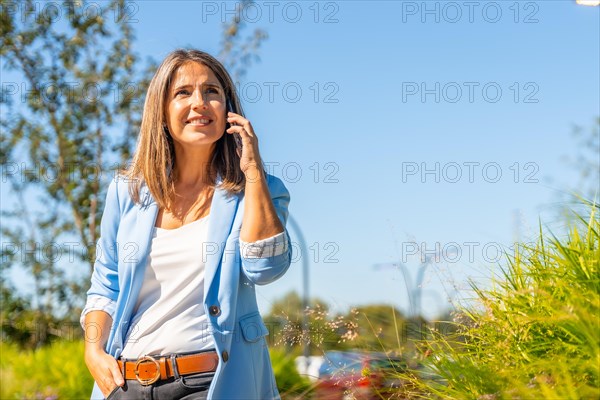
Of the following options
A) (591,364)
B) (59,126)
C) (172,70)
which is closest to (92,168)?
(59,126)

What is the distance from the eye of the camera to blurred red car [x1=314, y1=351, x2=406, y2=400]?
4766 millimetres

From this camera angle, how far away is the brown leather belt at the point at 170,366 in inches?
121

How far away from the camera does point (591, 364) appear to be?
3209 millimetres

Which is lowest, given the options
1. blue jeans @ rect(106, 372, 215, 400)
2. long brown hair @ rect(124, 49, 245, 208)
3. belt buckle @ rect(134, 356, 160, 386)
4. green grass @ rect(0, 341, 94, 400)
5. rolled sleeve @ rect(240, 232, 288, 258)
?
green grass @ rect(0, 341, 94, 400)

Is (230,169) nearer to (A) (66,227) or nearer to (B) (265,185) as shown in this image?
(B) (265,185)

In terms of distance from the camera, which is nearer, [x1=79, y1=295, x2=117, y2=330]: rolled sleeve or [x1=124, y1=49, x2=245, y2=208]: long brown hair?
[x1=79, y1=295, x2=117, y2=330]: rolled sleeve

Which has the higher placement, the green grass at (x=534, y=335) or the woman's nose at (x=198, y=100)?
the woman's nose at (x=198, y=100)

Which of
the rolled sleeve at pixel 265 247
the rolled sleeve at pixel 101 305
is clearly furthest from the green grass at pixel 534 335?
the rolled sleeve at pixel 101 305

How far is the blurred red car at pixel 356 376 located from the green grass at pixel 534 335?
0.65 feet

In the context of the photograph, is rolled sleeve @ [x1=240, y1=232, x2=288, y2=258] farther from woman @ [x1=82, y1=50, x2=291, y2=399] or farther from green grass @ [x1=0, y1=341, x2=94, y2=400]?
green grass @ [x1=0, y1=341, x2=94, y2=400]

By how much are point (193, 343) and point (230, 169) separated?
33.2 inches

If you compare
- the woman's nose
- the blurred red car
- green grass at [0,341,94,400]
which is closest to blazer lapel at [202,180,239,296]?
the woman's nose

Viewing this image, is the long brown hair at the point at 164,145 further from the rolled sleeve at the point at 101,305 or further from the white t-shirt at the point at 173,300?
the rolled sleeve at the point at 101,305

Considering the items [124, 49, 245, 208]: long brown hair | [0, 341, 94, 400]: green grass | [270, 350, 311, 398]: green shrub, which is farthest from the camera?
[270, 350, 311, 398]: green shrub
